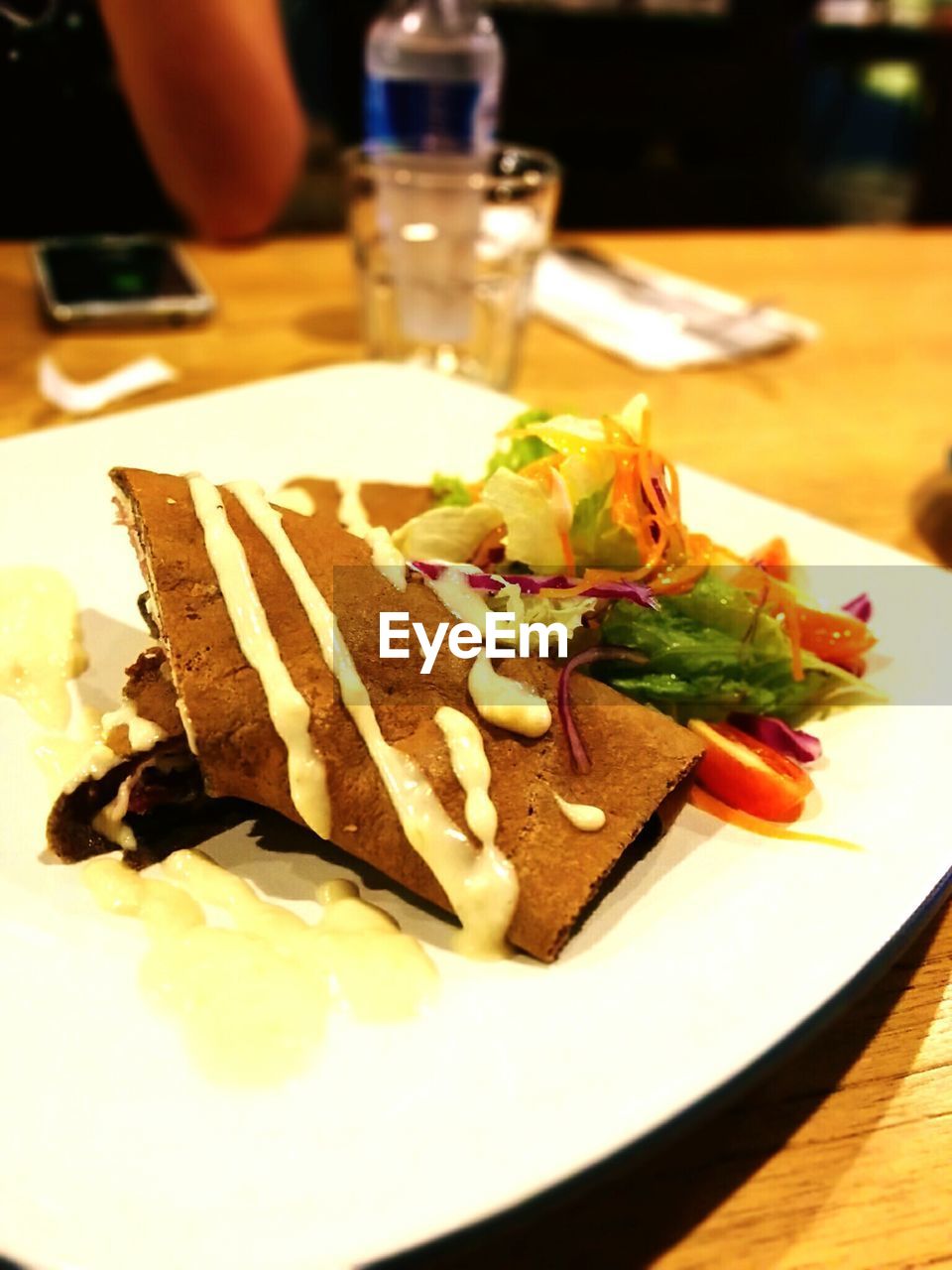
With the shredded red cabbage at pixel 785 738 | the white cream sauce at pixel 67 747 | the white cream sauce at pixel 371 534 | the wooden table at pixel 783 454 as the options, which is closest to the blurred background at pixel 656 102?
the wooden table at pixel 783 454

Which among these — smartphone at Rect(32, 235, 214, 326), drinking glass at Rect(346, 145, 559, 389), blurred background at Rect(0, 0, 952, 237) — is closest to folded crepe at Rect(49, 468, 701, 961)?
drinking glass at Rect(346, 145, 559, 389)

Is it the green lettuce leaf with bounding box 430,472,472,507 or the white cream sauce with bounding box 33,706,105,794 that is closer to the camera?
the white cream sauce with bounding box 33,706,105,794

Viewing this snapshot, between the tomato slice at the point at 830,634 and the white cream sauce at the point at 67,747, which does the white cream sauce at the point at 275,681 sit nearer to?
the white cream sauce at the point at 67,747

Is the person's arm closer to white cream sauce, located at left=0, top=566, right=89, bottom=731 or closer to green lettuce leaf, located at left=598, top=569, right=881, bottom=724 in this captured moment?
white cream sauce, located at left=0, top=566, right=89, bottom=731

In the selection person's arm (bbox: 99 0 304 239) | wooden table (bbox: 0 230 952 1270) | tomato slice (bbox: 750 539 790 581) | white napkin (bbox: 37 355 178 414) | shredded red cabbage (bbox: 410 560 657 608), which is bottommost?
wooden table (bbox: 0 230 952 1270)

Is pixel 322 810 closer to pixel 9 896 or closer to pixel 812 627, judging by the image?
pixel 9 896

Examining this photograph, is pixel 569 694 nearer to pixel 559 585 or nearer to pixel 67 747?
pixel 559 585
